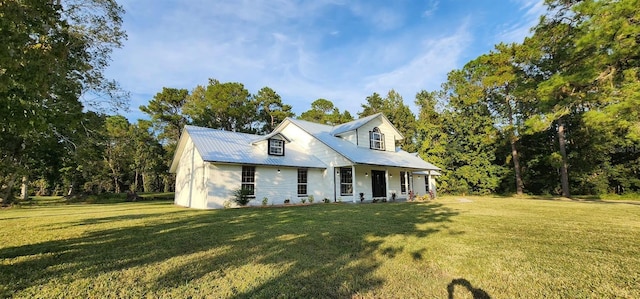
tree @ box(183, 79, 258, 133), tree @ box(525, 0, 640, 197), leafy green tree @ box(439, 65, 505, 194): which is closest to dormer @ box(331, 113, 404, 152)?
leafy green tree @ box(439, 65, 505, 194)

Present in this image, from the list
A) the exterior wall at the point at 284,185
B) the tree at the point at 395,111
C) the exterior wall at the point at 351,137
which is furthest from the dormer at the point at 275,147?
the tree at the point at 395,111

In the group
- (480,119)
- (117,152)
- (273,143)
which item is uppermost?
(480,119)

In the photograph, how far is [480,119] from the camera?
2700cm

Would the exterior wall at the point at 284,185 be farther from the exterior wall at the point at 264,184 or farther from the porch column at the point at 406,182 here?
the porch column at the point at 406,182

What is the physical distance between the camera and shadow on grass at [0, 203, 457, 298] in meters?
3.44

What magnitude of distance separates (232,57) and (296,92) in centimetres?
1036

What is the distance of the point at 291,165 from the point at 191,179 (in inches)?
231

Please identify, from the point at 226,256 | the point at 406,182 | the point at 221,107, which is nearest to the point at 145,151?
the point at 221,107

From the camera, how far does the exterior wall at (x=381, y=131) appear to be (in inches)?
808

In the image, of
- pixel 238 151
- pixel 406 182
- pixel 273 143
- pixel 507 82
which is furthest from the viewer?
pixel 507 82

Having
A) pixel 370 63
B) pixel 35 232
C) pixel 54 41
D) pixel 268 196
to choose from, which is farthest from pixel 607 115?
pixel 35 232

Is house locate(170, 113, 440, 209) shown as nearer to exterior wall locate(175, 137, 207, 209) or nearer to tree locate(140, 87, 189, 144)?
exterior wall locate(175, 137, 207, 209)

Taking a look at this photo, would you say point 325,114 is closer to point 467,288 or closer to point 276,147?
point 276,147

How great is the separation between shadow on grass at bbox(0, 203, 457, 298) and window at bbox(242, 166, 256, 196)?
26.3 ft
